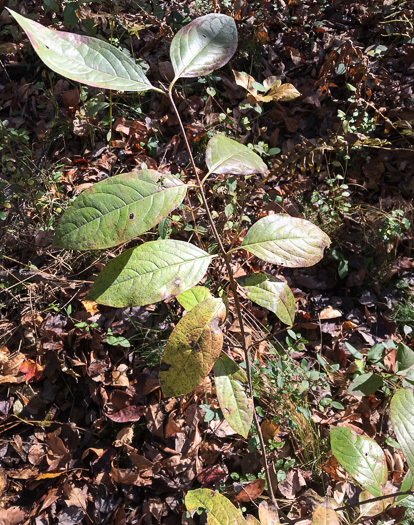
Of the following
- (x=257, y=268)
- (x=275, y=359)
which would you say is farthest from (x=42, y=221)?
(x=275, y=359)

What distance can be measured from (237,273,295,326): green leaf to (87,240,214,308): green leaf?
260mm

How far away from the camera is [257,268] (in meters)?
2.44

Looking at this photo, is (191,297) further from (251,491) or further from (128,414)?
(251,491)

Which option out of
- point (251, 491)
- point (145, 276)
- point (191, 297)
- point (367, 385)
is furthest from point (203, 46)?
point (251, 491)

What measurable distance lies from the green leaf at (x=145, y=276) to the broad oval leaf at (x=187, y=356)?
0.12m

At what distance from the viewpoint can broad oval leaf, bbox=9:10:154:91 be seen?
857 mm

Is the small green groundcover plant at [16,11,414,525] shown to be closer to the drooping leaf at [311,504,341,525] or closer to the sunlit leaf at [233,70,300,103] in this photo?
the drooping leaf at [311,504,341,525]

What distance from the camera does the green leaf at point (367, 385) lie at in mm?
1490

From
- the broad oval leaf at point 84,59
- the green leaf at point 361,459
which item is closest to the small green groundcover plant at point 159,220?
the broad oval leaf at point 84,59

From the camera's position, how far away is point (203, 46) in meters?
1.11

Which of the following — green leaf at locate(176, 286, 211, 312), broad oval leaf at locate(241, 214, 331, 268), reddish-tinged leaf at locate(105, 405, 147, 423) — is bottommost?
reddish-tinged leaf at locate(105, 405, 147, 423)

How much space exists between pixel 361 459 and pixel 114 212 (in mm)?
1103

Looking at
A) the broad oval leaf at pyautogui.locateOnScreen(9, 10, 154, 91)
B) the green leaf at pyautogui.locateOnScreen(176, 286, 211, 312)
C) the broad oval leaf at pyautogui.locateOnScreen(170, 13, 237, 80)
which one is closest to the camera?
the broad oval leaf at pyautogui.locateOnScreen(9, 10, 154, 91)

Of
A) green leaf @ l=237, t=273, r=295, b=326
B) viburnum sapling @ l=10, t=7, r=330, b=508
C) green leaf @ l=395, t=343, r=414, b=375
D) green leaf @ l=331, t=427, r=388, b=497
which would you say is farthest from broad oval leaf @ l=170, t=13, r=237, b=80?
green leaf @ l=331, t=427, r=388, b=497
